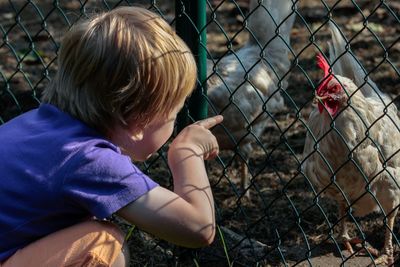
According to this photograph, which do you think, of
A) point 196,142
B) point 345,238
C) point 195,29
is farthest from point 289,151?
point 196,142

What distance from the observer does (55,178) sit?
221 cm

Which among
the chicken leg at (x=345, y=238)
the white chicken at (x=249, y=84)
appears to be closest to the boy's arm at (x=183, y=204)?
the chicken leg at (x=345, y=238)

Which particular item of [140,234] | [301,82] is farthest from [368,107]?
[301,82]

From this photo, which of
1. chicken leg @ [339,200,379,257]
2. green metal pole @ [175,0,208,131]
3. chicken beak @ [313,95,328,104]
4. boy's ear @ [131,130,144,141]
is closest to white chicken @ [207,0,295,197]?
chicken leg @ [339,200,379,257]

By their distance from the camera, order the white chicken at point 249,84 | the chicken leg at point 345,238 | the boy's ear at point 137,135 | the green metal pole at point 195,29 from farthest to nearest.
Result: the white chicken at point 249,84, the chicken leg at point 345,238, the green metal pole at point 195,29, the boy's ear at point 137,135

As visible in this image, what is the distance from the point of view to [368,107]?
3.91 meters

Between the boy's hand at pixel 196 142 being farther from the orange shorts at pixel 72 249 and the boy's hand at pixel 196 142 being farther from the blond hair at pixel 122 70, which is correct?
the orange shorts at pixel 72 249

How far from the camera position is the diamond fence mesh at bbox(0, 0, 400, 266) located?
3.37 meters

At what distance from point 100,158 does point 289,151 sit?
292cm

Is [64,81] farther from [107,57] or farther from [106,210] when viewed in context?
[106,210]

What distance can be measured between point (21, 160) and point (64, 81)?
0.28m

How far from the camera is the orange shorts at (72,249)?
226 centimetres

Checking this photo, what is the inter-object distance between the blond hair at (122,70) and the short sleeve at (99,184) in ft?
0.54

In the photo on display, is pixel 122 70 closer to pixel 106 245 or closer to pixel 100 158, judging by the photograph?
pixel 100 158
